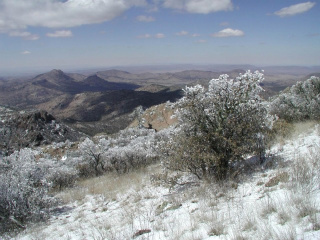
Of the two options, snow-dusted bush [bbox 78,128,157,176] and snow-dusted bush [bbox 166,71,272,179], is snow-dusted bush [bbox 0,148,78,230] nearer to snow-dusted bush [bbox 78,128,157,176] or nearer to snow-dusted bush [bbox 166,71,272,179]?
snow-dusted bush [bbox 166,71,272,179]

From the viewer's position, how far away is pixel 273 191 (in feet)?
16.2

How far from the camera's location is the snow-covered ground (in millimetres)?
3607

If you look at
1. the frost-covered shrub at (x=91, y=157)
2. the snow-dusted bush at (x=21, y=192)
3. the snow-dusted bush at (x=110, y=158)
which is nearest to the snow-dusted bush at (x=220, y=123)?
the snow-dusted bush at (x=21, y=192)

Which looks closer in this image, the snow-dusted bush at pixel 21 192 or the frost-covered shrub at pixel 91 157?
the snow-dusted bush at pixel 21 192

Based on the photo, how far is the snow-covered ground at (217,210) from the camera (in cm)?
361

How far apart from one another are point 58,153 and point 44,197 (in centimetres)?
2964

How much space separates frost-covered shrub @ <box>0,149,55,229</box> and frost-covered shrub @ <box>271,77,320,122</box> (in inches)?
597

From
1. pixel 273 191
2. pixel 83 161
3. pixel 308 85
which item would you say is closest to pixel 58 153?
pixel 83 161

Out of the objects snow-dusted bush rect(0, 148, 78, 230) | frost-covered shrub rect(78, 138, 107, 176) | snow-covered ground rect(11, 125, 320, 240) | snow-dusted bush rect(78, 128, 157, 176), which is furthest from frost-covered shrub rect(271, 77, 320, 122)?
frost-covered shrub rect(78, 138, 107, 176)

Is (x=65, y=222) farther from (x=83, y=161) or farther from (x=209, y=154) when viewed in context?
(x=83, y=161)

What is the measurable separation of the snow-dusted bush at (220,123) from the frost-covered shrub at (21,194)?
4.57 m

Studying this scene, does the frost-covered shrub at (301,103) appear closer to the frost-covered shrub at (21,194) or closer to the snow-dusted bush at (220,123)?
the snow-dusted bush at (220,123)

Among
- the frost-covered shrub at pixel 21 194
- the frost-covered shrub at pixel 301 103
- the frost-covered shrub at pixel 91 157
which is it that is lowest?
the frost-covered shrub at pixel 91 157

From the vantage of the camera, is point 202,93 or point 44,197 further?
point 44,197
